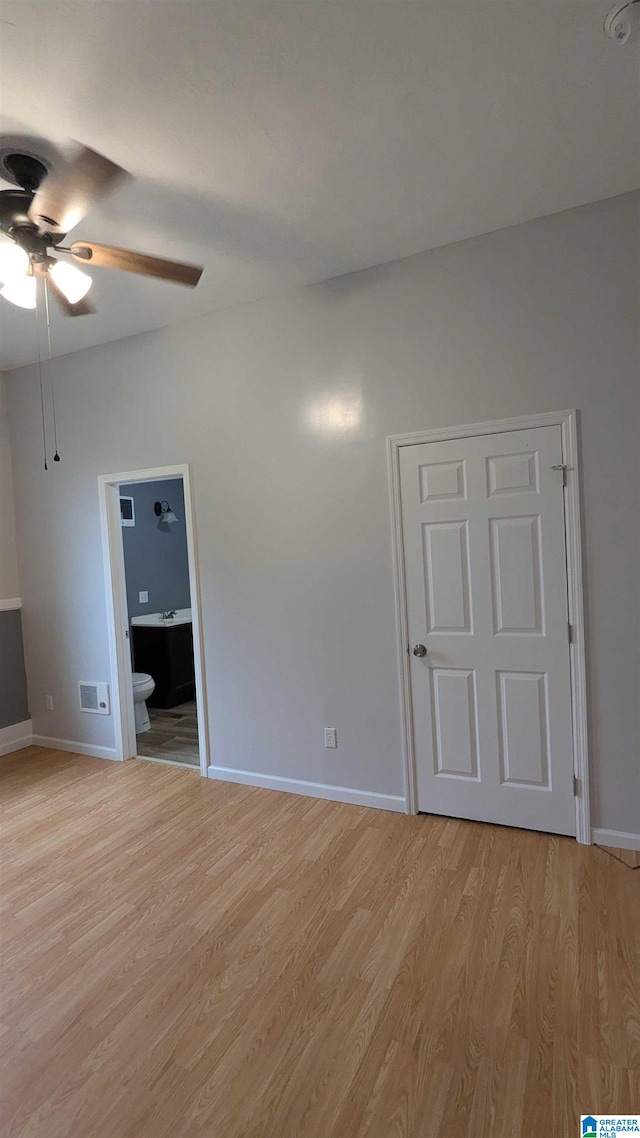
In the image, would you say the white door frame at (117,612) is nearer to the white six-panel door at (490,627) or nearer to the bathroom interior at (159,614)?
the bathroom interior at (159,614)

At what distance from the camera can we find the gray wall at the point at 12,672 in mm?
4262

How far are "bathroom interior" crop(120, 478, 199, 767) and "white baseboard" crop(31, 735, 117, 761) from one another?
0.31 meters

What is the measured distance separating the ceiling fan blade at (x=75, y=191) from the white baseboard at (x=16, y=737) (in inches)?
144

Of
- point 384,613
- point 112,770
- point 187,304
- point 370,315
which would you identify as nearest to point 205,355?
point 187,304

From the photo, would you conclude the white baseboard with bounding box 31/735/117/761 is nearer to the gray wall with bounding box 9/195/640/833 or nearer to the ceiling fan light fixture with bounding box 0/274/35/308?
the gray wall with bounding box 9/195/640/833

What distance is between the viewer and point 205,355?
3426mm

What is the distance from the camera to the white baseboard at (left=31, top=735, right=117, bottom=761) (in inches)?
159

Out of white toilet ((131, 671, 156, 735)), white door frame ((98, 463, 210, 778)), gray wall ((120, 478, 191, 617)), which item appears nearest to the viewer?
white door frame ((98, 463, 210, 778))

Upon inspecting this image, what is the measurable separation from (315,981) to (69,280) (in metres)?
2.65

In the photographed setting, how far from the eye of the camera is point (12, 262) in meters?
1.88

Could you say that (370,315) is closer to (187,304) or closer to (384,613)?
(187,304)

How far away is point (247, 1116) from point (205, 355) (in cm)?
343

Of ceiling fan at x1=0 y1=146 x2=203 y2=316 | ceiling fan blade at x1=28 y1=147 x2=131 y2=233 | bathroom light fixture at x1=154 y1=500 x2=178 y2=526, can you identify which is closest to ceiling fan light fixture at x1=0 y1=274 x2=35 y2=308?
ceiling fan at x1=0 y1=146 x2=203 y2=316

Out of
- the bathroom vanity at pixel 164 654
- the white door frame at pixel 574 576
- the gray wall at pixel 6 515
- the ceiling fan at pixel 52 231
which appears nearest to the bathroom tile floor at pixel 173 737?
the bathroom vanity at pixel 164 654
